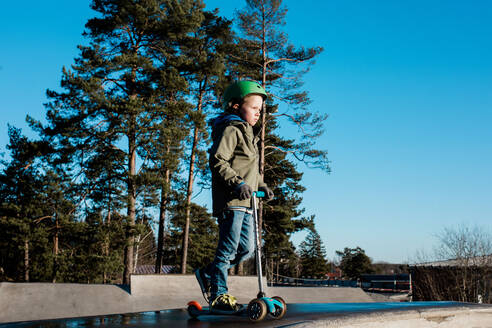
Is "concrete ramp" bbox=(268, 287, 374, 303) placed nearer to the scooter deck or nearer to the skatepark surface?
the skatepark surface

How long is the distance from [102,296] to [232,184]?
233 cm

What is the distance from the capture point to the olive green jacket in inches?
127

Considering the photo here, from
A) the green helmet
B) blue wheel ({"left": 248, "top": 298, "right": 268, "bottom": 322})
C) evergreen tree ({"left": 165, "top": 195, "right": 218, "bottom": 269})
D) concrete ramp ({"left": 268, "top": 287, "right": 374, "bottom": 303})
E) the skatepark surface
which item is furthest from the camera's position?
evergreen tree ({"left": 165, "top": 195, "right": 218, "bottom": 269})

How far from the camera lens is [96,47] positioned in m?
17.3

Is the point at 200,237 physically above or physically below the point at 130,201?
below

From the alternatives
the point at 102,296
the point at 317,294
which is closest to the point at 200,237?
the point at 317,294

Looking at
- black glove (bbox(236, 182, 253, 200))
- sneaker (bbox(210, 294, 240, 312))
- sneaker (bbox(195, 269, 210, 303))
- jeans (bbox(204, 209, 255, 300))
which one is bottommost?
sneaker (bbox(210, 294, 240, 312))

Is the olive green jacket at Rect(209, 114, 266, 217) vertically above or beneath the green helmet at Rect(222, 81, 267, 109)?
beneath

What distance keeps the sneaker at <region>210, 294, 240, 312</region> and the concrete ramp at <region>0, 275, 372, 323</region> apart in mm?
1670

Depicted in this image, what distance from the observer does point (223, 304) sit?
10.3 feet

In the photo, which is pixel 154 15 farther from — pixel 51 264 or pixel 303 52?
pixel 51 264

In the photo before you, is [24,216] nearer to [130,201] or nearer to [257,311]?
[130,201]

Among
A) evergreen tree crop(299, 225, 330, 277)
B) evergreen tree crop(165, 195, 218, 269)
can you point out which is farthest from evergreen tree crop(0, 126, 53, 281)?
evergreen tree crop(299, 225, 330, 277)

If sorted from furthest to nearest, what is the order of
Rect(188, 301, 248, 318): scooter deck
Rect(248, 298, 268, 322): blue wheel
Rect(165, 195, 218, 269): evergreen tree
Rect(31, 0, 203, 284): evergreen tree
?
Rect(165, 195, 218, 269): evergreen tree < Rect(31, 0, 203, 284): evergreen tree < Rect(188, 301, 248, 318): scooter deck < Rect(248, 298, 268, 322): blue wheel
